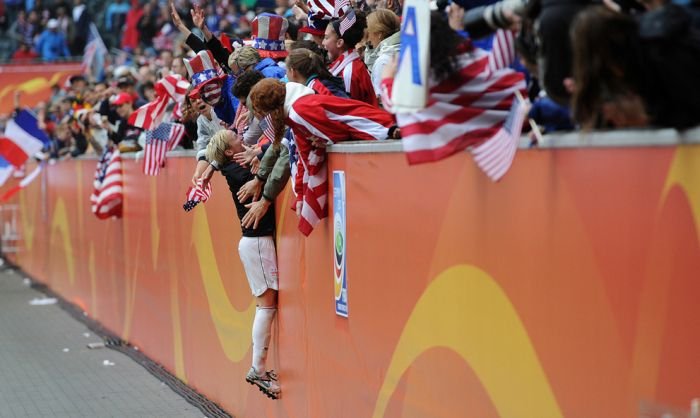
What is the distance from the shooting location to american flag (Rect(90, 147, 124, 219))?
1513 centimetres

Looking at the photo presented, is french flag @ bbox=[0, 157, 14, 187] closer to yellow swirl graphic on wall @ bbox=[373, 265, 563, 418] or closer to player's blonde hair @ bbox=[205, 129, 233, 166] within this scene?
player's blonde hair @ bbox=[205, 129, 233, 166]

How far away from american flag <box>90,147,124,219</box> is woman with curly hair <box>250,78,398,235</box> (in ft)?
24.3

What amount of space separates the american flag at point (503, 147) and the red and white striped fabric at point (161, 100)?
25.1 ft

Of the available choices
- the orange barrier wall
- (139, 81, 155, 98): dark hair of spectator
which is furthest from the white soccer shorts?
(139, 81, 155, 98): dark hair of spectator

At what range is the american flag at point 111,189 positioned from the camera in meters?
15.1

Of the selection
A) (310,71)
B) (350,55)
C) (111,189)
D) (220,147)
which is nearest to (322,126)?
(310,71)

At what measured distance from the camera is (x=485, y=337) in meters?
5.45

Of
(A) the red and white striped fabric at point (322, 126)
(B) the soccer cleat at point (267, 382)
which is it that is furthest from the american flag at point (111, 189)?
(A) the red and white striped fabric at point (322, 126)

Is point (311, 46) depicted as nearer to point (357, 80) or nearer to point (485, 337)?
point (357, 80)

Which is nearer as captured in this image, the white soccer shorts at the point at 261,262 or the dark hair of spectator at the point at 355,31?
the dark hair of spectator at the point at 355,31

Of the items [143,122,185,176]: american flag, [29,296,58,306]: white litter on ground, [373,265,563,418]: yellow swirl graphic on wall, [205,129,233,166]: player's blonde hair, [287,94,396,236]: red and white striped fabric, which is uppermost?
[287,94,396,236]: red and white striped fabric

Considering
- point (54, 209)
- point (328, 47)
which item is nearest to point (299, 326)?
point (328, 47)

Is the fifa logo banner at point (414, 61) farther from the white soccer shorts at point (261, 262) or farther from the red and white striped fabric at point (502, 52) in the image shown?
the white soccer shorts at point (261, 262)

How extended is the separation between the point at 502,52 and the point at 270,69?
454cm
